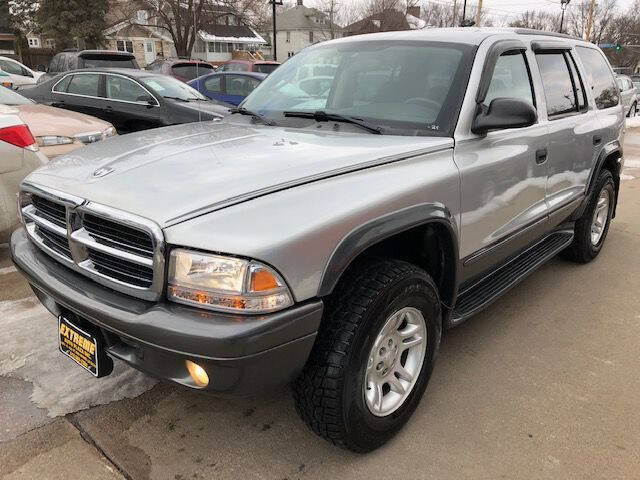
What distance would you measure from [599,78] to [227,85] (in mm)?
8546

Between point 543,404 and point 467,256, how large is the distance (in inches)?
33.7

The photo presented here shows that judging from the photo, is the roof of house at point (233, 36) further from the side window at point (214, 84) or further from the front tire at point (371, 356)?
the front tire at point (371, 356)

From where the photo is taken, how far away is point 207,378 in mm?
1919

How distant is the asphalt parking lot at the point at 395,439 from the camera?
2350 mm

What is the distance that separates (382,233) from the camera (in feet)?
7.16

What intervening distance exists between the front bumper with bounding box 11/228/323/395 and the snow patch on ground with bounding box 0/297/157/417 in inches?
31.8

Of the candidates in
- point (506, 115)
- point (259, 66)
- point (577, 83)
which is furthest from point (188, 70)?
point (506, 115)

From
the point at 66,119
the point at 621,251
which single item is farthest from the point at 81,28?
the point at 621,251

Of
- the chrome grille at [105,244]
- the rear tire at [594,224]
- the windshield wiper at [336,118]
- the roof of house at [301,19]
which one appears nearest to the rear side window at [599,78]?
the rear tire at [594,224]

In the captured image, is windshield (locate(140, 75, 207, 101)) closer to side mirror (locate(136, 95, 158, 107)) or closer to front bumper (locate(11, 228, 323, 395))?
side mirror (locate(136, 95, 158, 107))

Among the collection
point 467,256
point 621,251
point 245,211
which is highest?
point 245,211

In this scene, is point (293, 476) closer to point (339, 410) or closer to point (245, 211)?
point (339, 410)

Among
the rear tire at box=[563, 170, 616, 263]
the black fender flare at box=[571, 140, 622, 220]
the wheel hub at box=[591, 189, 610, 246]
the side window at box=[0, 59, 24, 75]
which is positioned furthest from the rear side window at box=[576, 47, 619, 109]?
the side window at box=[0, 59, 24, 75]

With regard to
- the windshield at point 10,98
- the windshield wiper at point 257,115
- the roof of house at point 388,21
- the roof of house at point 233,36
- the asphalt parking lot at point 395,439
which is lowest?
the asphalt parking lot at point 395,439
